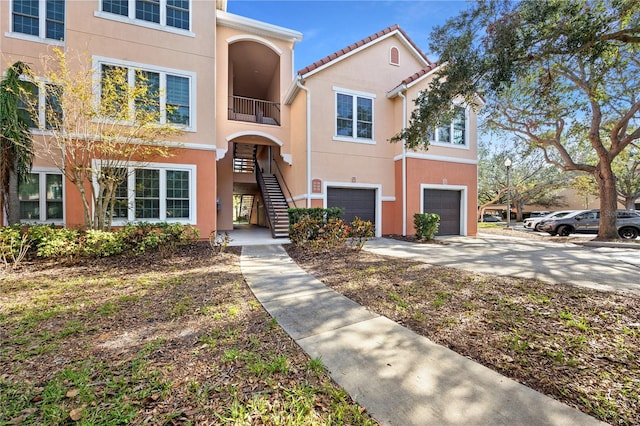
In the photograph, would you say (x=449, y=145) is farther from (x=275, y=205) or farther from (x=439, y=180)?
(x=275, y=205)

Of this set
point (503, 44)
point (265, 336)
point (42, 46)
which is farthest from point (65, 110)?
point (503, 44)

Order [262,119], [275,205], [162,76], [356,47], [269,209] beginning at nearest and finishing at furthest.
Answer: [162,76] → [356,47] → [269,209] → [275,205] → [262,119]

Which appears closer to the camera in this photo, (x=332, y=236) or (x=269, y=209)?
(x=332, y=236)

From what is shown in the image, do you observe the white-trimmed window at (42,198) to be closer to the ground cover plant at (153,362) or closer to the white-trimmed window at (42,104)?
the white-trimmed window at (42,104)

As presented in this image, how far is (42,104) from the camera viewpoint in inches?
344

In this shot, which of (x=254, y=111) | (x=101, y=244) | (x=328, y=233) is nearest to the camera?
(x=101, y=244)

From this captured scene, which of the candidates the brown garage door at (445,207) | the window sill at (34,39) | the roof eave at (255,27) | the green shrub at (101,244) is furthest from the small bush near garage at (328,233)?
the window sill at (34,39)

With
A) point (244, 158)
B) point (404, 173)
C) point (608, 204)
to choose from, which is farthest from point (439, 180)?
point (244, 158)

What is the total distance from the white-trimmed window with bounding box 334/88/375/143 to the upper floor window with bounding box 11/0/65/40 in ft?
33.6

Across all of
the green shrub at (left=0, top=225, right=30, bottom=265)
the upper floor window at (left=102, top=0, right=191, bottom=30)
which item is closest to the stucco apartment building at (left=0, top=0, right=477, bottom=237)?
the upper floor window at (left=102, top=0, right=191, bottom=30)

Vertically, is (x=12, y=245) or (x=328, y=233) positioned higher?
(x=328, y=233)

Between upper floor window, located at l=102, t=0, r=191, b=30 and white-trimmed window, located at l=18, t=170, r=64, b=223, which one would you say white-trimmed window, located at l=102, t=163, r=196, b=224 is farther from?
upper floor window, located at l=102, t=0, r=191, b=30

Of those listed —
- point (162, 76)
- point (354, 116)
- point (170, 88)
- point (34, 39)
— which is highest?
point (34, 39)

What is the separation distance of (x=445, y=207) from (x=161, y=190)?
12083 mm
